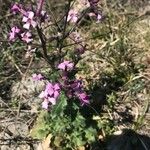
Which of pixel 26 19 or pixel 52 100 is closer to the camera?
pixel 26 19

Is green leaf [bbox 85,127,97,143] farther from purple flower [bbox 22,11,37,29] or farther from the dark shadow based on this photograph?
purple flower [bbox 22,11,37,29]

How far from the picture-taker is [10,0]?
4387 mm

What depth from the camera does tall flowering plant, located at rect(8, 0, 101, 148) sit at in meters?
2.47

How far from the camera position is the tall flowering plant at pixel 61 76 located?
8.12 feet

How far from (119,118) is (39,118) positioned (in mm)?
633

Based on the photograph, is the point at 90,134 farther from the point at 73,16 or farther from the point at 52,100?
the point at 73,16

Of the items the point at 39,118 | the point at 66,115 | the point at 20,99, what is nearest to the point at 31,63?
the point at 20,99

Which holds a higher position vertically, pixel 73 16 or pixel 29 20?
pixel 73 16

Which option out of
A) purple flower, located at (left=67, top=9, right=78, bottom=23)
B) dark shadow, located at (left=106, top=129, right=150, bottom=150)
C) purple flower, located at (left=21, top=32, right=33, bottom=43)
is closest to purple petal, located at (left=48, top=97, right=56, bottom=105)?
purple flower, located at (left=21, top=32, right=33, bottom=43)

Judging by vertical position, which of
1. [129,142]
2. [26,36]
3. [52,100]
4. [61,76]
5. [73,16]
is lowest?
[129,142]

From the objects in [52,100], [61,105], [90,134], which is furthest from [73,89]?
[90,134]

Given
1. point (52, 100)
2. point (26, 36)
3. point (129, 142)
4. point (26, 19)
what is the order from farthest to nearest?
point (129, 142) < point (52, 100) < point (26, 36) < point (26, 19)

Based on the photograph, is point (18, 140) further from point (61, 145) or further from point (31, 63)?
point (31, 63)

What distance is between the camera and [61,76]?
274 cm
